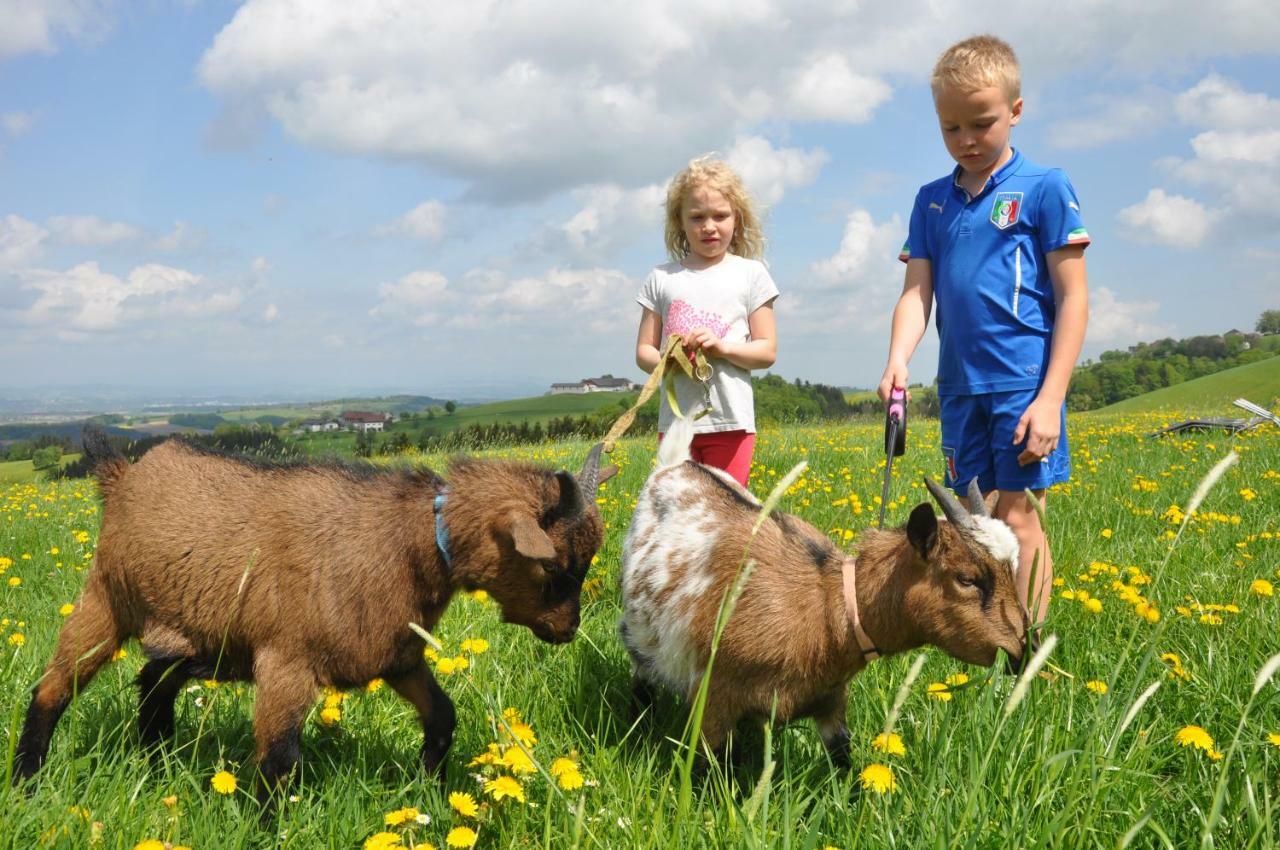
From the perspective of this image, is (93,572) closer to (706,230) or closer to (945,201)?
(706,230)

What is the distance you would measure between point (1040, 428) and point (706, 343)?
1.68m

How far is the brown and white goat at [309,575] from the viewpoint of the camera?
9.69ft

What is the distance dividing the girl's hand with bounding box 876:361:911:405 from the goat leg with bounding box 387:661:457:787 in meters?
2.25

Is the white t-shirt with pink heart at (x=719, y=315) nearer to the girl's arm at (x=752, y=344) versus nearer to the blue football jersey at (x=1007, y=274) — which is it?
the girl's arm at (x=752, y=344)

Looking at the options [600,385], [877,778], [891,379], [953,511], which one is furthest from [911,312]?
[600,385]

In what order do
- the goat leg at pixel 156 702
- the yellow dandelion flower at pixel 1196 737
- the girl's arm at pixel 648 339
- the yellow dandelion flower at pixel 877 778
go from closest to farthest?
the yellow dandelion flower at pixel 877 778, the yellow dandelion flower at pixel 1196 737, the goat leg at pixel 156 702, the girl's arm at pixel 648 339

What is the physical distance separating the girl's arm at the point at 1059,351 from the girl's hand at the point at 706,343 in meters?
1.55

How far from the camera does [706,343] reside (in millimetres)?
4438

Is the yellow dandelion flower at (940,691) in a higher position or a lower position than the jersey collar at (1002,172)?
lower

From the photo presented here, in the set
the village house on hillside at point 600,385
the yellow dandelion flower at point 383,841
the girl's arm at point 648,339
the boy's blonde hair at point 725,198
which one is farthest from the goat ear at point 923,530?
the village house on hillside at point 600,385

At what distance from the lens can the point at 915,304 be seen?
416 cm

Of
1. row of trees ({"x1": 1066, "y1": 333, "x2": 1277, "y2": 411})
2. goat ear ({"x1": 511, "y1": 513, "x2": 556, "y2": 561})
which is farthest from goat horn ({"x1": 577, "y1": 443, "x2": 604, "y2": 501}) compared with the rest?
row of trees ({"x1": 1066, "y1": 333, "x2": 1277, "y2": 411})

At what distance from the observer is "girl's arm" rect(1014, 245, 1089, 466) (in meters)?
3.42

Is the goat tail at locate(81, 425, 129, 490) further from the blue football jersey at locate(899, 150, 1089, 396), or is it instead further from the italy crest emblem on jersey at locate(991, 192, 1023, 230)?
the italy crest emblem on jersey at locate(991, 192, 1023, 230)
